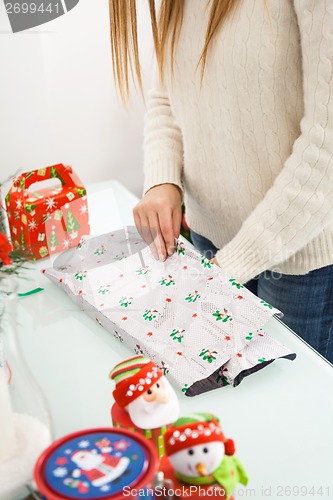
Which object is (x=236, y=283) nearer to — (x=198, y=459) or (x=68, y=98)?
(x=198, y=459)

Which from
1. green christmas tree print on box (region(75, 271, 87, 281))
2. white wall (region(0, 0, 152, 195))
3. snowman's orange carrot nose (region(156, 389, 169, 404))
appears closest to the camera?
snowman's orange carrot nose (region(156, 389, 169, 404))

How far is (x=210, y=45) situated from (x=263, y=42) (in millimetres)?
101

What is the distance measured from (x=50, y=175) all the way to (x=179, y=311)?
468mm

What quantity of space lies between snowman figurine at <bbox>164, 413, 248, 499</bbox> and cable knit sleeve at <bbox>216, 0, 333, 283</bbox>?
0.46 m

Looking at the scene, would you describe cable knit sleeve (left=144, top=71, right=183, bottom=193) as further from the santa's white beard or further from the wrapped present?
the santa's white beard

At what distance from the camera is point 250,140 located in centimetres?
101

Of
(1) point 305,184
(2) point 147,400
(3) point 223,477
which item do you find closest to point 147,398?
(2) point 147,400

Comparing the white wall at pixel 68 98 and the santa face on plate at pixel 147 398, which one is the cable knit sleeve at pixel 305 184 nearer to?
the santa face on plate at pixel 147 398

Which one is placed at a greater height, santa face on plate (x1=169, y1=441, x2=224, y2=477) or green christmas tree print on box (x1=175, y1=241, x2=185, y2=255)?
santa face on plate (x1=169, y1=441, x2=224, y2=477)

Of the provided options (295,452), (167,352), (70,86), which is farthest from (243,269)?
(70,86)

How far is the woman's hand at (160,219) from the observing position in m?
1.06

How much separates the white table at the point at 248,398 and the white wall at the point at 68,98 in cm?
80

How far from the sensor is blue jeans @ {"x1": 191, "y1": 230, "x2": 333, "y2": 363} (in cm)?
109

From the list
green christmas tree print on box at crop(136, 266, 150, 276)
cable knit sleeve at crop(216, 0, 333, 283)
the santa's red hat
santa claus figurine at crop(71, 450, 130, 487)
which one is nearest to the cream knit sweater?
cable knit sleeve at crop(216, 0, 333, 283)
